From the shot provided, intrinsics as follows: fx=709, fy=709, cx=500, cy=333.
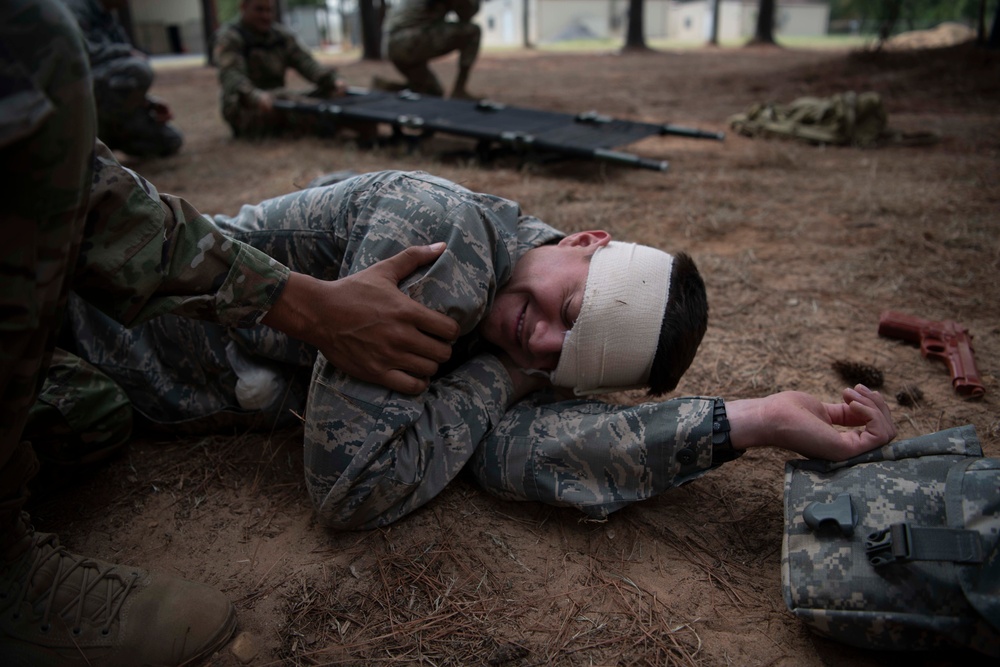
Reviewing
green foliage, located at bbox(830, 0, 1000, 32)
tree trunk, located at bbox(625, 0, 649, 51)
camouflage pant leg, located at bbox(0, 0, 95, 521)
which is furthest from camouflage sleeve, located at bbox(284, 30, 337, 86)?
green foliage, located at bbox(830, 0, 1000, 32)

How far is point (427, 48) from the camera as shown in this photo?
7.32m

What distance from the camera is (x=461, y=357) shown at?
6.08 feet

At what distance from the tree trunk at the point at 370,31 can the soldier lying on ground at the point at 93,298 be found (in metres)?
15.8

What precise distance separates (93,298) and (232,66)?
5499mm

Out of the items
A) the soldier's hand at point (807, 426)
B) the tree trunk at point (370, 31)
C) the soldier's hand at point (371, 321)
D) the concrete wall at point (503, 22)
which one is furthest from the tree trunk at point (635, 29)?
the concrete wall at point (503, 22)

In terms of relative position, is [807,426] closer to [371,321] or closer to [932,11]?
[371,321]

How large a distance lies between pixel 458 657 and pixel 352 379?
0.59 m

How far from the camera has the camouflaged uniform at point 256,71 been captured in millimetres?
6008

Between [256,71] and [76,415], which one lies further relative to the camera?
[256,71]

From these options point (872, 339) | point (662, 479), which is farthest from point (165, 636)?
point (872, 339)

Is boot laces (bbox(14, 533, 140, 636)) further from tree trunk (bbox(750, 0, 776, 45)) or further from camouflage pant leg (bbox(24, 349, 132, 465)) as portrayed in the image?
tree trunk (bbox(750, 0, 776, 45))

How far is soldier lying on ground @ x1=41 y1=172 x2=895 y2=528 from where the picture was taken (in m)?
1.49

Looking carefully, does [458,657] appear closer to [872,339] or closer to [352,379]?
[352,379]

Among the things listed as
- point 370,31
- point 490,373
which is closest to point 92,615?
point 490,373
